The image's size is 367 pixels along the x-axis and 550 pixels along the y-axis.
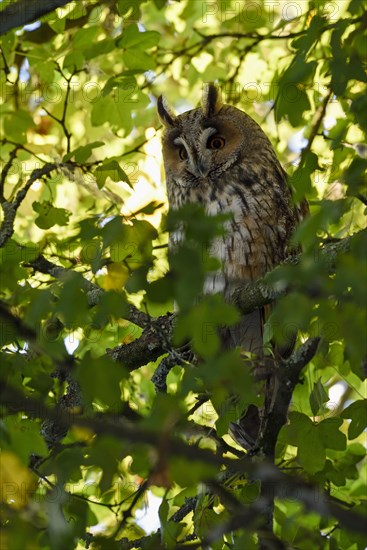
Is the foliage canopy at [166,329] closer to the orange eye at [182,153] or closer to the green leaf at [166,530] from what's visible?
the green leaf at [166,530]

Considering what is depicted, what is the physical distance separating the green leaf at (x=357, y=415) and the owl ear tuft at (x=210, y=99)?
6.49 ft

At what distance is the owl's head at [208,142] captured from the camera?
3.83m

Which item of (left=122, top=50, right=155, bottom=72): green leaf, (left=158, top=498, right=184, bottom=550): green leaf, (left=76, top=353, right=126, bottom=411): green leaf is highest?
(left=122, top=50, right=155, bottom=72): green leaf

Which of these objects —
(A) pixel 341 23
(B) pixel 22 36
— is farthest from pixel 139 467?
(B) pixel 22 36

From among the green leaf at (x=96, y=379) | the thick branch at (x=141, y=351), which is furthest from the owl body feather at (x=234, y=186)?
the green leaf at (x=96, y=379)

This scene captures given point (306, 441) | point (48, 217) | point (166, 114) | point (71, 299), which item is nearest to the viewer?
point (71, 299)

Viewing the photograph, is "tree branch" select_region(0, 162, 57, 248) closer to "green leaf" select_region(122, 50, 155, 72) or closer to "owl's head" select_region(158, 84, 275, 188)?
"green leaf" select_region(122, 50, 155, 72)

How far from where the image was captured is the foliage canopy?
4.78ft

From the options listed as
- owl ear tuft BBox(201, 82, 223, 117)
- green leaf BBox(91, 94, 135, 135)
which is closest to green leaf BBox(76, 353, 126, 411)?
green leaf BBox(91, 94, 135, 135)

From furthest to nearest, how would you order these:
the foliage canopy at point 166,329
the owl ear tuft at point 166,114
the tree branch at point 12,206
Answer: the owl ear tuft at point 166,114 < the tree branch at point 12,206 < the foliage canopy at point 166,329

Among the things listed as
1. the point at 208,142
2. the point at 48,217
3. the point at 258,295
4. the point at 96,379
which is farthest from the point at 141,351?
the point at 96,379

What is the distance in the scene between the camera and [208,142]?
3881 millimetres

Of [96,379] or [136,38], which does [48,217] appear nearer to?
[136,38]

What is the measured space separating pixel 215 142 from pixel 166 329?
135 centimetres
